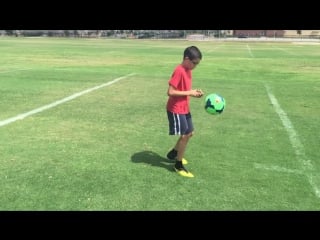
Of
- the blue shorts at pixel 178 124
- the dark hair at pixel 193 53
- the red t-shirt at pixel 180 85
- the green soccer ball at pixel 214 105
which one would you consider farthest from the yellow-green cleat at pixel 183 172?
the dark hair at pixel 193 53

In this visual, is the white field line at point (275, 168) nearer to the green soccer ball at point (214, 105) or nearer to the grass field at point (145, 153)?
the grass field at point (145, 153)

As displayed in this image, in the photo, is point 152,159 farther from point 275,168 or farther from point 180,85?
point 275,168

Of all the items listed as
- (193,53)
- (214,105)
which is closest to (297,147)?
(214,105)

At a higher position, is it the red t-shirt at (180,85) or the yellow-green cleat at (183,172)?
the red t-shirt at (180,85)

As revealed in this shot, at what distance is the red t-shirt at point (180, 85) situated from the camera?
17.1 ft

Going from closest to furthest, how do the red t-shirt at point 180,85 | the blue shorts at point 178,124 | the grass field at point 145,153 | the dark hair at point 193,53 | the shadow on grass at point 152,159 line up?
the grass field at point 145,153
the dark hair at point 193,53
the red t-shirt at point 180,85
the blue shorts at point 178,124
the shadow on grass at point 152,159

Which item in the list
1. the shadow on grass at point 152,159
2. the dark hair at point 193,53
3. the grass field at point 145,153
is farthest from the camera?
the shadow on grass at point 152,159

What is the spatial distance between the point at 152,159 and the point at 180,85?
137 centimetres

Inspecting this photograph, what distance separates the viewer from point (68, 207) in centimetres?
429

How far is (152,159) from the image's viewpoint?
6047 millimetres

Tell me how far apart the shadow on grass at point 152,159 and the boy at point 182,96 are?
31 centimetres

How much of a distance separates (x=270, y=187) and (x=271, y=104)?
6.08 metres

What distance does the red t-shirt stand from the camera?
5.20 metres
